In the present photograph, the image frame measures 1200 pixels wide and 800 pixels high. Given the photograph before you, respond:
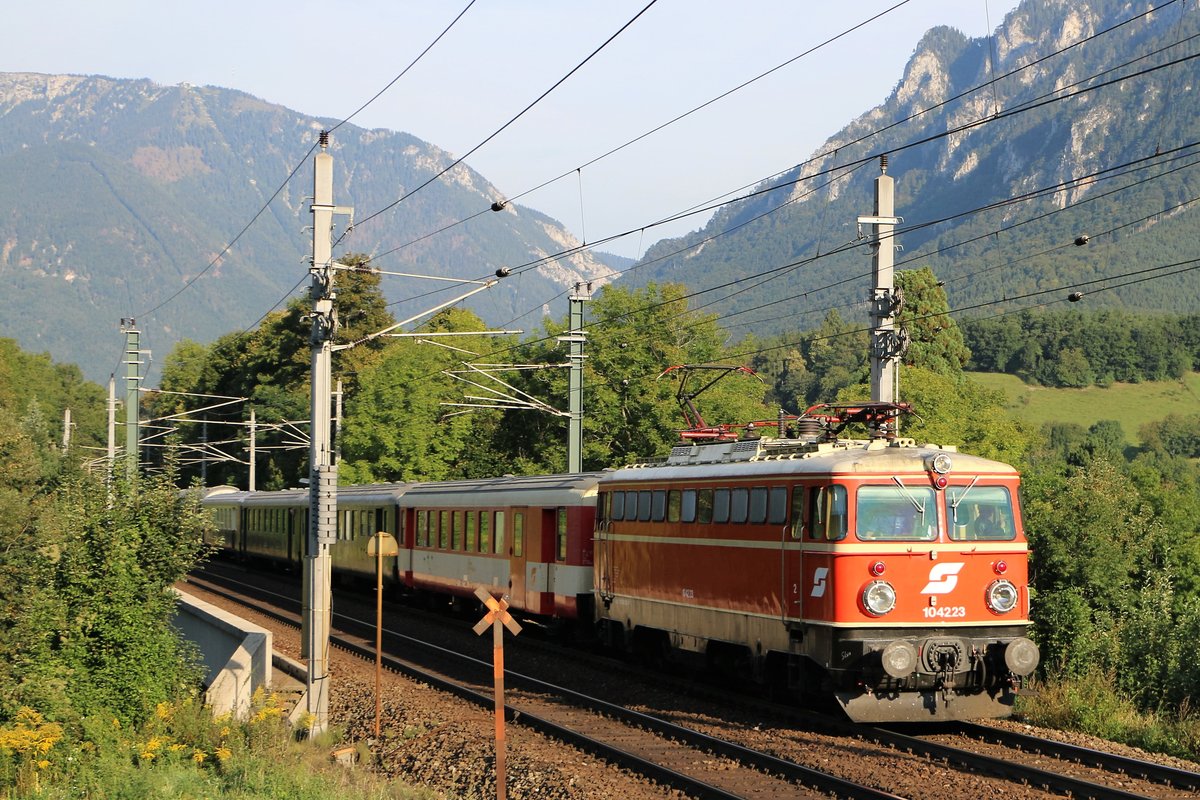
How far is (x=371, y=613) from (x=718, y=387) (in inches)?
847

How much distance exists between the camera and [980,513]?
55.9 feet

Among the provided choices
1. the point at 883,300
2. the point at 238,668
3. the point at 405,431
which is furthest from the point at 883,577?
the point at 405,431

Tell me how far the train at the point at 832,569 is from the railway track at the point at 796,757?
0.68 metres

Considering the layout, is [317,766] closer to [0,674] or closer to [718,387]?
[0,674]

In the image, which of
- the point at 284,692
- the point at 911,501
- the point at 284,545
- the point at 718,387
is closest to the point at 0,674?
the point at 284,692

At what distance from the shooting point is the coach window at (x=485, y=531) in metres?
29.8

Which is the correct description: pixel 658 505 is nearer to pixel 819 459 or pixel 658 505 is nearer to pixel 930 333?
pixel 819 459

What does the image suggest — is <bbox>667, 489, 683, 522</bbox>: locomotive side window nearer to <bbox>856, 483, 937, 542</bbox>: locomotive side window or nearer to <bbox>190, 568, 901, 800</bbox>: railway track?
<bbox>190, 568, 901, 800</bbox>: railway track

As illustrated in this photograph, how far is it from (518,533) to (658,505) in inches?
287

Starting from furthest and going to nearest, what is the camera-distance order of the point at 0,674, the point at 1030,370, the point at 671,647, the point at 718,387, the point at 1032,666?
the point at 1030,370 < the point at 718,387 < the point at 0,674 < the point at 671,647 < the point at 1032,666

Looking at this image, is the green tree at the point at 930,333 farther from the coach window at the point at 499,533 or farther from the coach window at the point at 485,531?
the coach window at the point at 499,533

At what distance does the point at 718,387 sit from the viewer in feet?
179

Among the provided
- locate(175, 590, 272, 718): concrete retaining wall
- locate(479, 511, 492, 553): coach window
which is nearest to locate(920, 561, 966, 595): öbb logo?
locate(175, 590, 272, 718): concrete retaining wall

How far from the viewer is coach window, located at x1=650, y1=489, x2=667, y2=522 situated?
20906 millimetres
